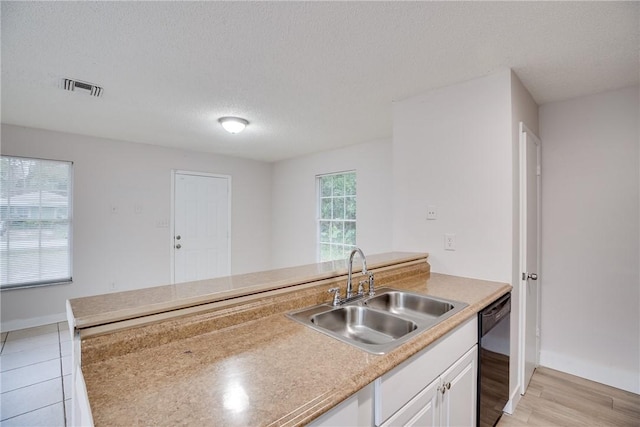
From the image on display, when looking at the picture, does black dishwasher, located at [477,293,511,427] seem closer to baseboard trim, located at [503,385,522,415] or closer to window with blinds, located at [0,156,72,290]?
baseboard trim, located at [503,385,522,415]

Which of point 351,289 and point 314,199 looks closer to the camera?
point 351,289

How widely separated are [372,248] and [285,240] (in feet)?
6.11

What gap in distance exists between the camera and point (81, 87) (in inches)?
90.1

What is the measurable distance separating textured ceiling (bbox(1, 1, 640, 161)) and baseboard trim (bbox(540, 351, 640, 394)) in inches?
86.5

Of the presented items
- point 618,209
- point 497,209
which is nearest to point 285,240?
point 497,209

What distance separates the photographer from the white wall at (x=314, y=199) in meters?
3.87

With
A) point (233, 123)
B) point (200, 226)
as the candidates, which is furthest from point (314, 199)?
point (233, 123)

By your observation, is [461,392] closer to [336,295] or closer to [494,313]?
[494,313]

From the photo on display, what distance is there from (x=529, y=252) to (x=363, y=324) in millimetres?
1582

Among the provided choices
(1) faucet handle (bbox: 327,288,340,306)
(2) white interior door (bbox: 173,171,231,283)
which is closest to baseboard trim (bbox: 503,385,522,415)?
(1) faucet handle (bbox: 327,288,340,306)

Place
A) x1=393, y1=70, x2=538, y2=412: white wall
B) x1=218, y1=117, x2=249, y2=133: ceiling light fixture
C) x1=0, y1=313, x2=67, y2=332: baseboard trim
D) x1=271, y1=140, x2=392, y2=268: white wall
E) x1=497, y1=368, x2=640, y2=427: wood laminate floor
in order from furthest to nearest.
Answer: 1. x1=271, y1=140, x2=392, y2=268: white wall
2. x1=0, y1=313, x2=67, y2=332: baseboard trim
3. x1=218, y1=117, x2=249, y2=133: ceiling light fixture
4. x1=393, y1=70, x2=538, y2=412: white wall
5. x1=497, y1=368, x2=640, y2=427: wood laminate floor

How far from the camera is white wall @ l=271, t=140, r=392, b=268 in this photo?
12.7 ft

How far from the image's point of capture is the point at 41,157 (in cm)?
344

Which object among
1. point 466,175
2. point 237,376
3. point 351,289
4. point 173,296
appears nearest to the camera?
point 237,376
